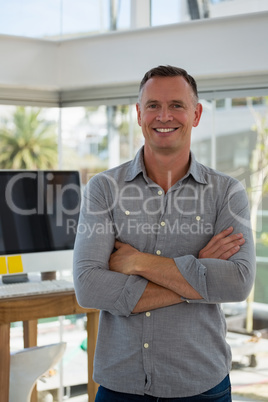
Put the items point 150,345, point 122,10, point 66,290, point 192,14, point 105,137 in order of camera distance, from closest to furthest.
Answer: point 150,345
point 66,290
point 192,14
point 122,10
point 105,137

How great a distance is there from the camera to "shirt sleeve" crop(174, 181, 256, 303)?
165 centimetres

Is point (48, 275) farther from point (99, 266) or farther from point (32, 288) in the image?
point (99, 266)

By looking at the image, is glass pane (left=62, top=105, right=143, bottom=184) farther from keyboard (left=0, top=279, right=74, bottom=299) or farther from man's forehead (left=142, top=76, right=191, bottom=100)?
man's forehead (left=142, top=76, right=191, bottom=100)

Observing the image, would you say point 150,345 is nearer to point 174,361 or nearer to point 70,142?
point 174,361

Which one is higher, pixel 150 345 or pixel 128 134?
pixel 128 134

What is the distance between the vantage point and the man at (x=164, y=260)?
1.62 m

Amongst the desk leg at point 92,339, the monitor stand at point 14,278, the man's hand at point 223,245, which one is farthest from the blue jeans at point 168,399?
the monitor stand at point 14,278

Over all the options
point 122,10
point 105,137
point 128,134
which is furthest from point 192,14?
point 105,137

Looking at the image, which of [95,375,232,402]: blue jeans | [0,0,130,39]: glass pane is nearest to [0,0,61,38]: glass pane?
[0,0,130,39]: glass pane

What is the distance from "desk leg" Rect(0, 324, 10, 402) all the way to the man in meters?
1.04

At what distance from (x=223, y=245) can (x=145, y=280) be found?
244mm

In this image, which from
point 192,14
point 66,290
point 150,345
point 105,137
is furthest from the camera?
point 105,137

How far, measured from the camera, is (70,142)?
3904 mm

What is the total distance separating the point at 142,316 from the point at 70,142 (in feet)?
7.89
